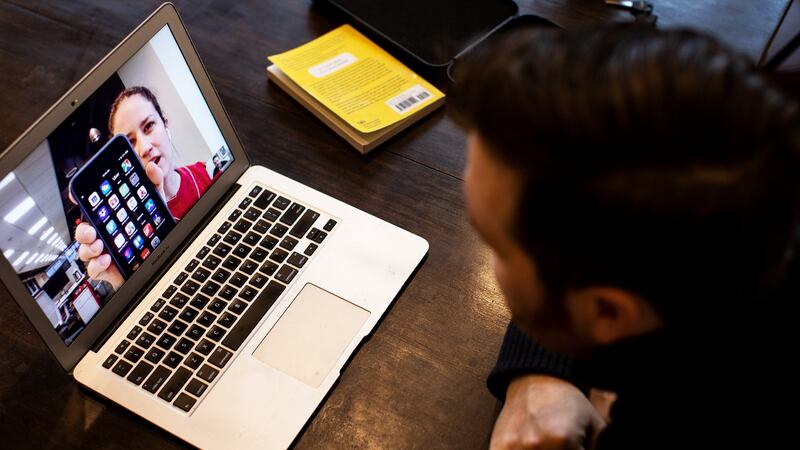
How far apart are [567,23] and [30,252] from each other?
3.21 ft

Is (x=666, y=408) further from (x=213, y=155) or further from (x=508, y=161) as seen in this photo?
(x=213, y=155)

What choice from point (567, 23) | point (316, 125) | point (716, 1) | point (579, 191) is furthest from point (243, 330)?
point (716, 1)

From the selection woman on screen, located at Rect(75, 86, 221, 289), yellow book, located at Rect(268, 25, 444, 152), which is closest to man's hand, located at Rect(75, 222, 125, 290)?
woman on screen, located at Rect(75, 86, 221, 289)

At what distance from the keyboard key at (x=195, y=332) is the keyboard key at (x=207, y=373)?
42 mm

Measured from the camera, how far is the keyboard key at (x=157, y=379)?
2.66ft

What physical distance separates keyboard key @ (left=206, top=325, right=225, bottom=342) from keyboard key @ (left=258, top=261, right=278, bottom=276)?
0.31ft

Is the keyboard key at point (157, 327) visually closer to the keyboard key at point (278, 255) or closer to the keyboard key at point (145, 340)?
the keyboard key at point (145, 340)

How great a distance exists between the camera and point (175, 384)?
81 cm

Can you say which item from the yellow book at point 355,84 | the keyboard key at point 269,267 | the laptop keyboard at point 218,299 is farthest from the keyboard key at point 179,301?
the yellow book at point 355,84

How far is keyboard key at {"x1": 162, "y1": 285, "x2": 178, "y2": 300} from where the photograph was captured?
2.90ft

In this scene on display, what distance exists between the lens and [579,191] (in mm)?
480

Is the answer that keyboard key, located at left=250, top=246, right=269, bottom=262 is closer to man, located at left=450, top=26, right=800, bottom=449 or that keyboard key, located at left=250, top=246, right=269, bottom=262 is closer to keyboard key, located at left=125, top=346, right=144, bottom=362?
keyboard key, located at left=125, top=346, right=144, bottom=362

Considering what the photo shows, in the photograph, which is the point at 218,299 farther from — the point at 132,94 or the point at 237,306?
the point at 132,94

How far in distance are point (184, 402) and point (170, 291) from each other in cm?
15
